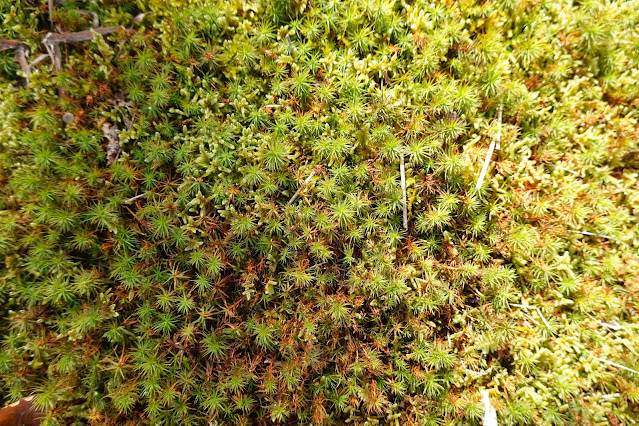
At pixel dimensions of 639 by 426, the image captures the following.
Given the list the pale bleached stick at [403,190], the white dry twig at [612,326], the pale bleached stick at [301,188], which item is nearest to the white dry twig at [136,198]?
the pale bleached stick at [301,188]

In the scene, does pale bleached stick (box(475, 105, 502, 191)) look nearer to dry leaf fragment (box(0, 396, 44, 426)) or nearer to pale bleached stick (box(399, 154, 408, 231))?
pale bleached stick (box(399, 154, 408, 231))

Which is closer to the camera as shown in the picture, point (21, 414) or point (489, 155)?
point (21, 414)

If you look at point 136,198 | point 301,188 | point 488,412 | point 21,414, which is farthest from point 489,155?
point 21,414

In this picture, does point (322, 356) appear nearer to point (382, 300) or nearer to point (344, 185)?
point (382, 300)

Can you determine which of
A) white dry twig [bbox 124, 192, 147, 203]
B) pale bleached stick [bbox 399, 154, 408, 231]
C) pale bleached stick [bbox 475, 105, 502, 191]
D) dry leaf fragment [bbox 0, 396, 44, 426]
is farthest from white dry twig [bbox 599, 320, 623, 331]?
dry leaf fragment [bbox 0, 396, 44, 426]

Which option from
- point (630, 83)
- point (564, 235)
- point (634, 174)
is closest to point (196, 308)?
point (564, 235)

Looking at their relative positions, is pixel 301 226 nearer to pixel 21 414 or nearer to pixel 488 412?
pixel 488 412

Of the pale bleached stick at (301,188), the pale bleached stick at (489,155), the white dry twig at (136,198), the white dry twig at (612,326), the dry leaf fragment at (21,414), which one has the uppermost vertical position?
the pale bleached stick at (489,155)

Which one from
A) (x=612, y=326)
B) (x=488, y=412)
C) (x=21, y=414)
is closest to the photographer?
(x=21, y=414)

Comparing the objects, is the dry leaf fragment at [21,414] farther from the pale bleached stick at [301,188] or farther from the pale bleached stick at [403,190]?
the pale bleached stick at [403,190]
